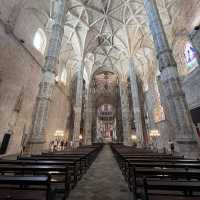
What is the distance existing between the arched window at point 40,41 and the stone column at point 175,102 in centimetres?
1447

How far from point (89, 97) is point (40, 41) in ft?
43.5

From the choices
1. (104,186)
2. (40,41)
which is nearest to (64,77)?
(40,41)

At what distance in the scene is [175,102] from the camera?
7.07 meters

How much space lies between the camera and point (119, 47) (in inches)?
986

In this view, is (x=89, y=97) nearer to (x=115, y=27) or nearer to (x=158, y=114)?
(x=158, y=114)

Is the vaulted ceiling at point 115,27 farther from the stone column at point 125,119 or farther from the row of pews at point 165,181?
the row of pews at point 165,181

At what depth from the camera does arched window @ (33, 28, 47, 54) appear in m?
16.3

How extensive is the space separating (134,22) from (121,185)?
22737 millimetres

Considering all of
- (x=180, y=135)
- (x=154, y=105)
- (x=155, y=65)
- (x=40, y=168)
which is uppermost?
(x=155, y=65)

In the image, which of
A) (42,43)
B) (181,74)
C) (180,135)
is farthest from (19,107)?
(181,74)

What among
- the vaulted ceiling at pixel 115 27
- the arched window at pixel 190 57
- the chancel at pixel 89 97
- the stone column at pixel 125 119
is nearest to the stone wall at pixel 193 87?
the chancel at pixel 89 97

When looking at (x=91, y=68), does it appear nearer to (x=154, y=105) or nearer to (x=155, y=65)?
(x=155, y=65)

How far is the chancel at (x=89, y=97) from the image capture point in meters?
3.17

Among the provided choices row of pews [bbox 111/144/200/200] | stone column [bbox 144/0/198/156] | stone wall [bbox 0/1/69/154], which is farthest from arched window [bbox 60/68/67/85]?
row of pews [bbox 111/144/200/200]
